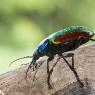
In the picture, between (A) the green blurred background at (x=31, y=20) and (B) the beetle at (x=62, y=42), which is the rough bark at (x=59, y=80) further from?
(A) the green blurred background at (x=31, y=20)

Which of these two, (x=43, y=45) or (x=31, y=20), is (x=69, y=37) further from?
(x=31, y=20)

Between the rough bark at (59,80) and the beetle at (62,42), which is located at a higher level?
the beetle at (62,42)

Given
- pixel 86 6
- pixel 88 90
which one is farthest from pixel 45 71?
pixel 86 6

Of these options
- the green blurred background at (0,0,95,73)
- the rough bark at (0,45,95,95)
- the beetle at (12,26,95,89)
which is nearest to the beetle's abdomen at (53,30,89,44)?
the beetle at (12,26,95,89)

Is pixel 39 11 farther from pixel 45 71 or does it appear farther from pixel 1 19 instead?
pixel 45 71

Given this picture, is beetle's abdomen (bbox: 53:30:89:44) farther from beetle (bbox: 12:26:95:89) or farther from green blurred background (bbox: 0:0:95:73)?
green blurred background (bbox: 0:0:95:73)

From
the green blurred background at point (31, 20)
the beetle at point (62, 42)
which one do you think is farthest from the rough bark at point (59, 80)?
the green blurred background at point (31, 20)
